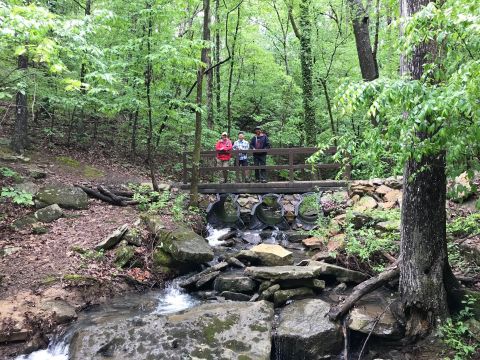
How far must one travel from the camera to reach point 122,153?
16500mm

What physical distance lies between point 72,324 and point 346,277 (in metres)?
4.69

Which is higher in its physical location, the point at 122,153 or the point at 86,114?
the point at 86,114

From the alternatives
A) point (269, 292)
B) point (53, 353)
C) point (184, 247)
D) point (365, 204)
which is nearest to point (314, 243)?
point (365, 204)

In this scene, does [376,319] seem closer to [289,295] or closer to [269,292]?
[289,295]

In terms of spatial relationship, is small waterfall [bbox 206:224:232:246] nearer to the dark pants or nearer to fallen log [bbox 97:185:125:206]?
the dark pants

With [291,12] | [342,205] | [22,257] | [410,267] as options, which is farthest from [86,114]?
[410,267]

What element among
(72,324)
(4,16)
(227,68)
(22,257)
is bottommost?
(72,324)

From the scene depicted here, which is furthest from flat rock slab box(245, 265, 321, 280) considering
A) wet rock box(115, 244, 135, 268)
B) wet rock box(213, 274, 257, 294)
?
wet rock box(115, 244, 135, 268)

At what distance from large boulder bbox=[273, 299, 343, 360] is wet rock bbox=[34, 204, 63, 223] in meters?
6.12

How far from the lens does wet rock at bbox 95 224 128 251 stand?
7721mm

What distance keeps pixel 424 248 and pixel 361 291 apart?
1123 mm

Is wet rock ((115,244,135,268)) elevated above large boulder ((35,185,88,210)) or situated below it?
below

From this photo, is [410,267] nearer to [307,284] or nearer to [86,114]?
[307,284]

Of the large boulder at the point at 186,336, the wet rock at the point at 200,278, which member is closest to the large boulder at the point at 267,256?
the wet rock at the point at 200,278
